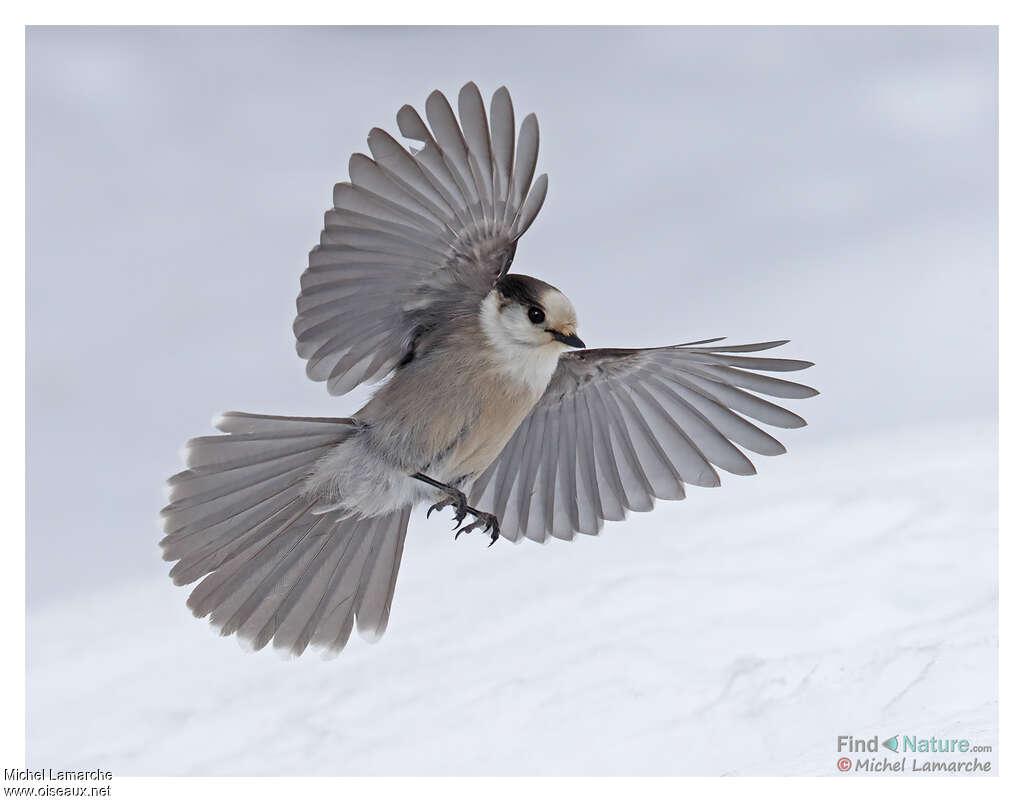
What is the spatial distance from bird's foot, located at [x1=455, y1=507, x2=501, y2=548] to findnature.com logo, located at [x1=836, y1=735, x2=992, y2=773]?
35.6 inches

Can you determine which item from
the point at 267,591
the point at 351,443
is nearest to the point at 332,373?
the point at 351,443

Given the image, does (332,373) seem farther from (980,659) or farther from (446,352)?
(980,659)

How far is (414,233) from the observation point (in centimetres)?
235

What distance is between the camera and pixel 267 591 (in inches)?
104

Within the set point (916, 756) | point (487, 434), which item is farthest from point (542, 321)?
point (916, 756)

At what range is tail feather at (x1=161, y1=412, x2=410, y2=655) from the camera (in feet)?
8.34

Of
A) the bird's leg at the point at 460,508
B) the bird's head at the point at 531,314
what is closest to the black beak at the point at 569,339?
the bird's head at the point at 531,314

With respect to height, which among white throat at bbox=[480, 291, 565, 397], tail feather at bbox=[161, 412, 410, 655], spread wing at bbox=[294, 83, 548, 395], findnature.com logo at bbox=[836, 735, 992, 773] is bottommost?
findnature.com logo at bbox=[836, 735, 992, 773]

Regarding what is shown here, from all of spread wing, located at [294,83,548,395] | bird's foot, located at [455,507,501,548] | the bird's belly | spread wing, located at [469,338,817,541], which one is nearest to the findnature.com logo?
spread wing, located at [469,338,817,541]

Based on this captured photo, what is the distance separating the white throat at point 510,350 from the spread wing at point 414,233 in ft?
0.13

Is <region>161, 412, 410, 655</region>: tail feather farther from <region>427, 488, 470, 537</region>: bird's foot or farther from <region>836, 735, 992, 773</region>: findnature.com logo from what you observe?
<region>836, 735, 992, 773</region>: findnature.com logo

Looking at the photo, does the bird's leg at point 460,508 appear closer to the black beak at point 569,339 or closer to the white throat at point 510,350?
the white throat at point 510,350

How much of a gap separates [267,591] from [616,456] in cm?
84

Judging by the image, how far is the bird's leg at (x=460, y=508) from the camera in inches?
100
